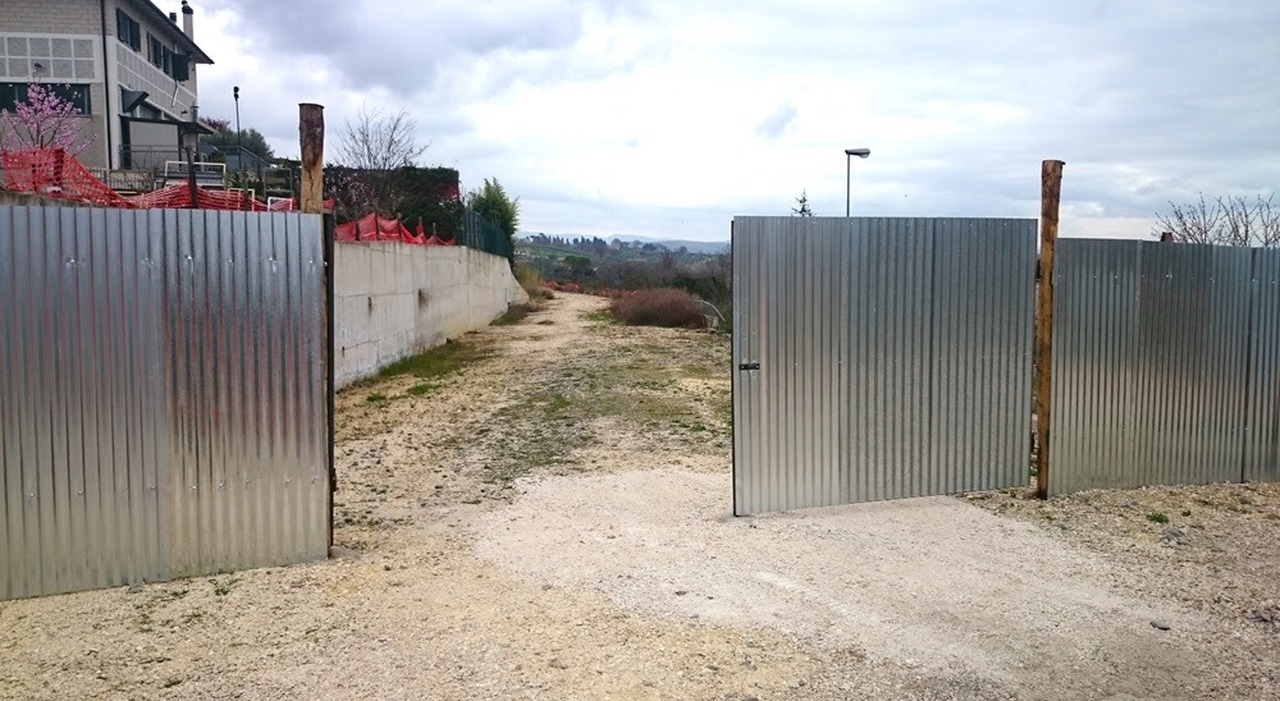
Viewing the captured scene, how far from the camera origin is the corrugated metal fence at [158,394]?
4766 millimetres

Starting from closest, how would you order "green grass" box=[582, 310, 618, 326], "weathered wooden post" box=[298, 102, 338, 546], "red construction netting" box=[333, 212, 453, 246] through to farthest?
"weathered wooden post" box=[298, 102, 338, 546] → "red construction netting" box=[333, 212, 453, 246] → "green grass" box=[582, 310, 618, 326]

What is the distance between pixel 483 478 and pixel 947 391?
3731 millimetres

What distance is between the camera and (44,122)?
1303 inches

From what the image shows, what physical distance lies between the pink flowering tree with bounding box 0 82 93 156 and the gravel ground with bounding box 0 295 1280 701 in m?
28.8

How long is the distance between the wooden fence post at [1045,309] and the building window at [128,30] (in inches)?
1624

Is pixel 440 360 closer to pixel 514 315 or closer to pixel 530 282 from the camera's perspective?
pixel 514 315

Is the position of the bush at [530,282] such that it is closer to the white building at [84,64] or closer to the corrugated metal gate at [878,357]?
the white building at [84,64]

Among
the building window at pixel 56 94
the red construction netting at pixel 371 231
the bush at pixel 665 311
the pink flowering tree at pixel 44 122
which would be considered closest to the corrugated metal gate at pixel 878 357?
the red construction netting at pixel 371 231

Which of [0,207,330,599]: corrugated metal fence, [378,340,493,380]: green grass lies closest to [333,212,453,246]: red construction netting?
[378,340,493,380]: green grass

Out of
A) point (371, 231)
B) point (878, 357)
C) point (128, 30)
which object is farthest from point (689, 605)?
point (128, 30)

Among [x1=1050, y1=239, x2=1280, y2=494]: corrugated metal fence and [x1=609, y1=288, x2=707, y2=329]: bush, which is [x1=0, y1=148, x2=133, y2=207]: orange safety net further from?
[x1=609, y1=288, x2=707, y2=329]: bush

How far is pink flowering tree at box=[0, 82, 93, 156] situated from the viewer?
101ft

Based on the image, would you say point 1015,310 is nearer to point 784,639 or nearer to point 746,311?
point 746,311

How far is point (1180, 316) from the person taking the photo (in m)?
7.46
